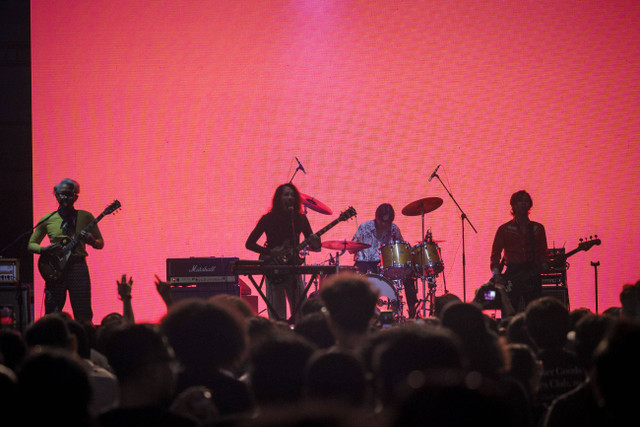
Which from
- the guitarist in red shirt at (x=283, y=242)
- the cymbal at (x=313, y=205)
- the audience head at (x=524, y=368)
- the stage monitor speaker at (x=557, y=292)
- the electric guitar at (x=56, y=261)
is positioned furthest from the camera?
the cymbal at (x=313, y=205)

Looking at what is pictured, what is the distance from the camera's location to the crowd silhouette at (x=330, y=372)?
112cm

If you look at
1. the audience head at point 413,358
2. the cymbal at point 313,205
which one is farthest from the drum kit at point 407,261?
the audience head at point 413,358

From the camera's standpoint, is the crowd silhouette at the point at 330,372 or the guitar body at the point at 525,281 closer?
the crowd silhouette at the point at 330,372

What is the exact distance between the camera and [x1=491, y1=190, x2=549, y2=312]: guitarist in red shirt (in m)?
7.14

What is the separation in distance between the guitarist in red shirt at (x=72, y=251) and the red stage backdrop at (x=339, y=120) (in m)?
1.60

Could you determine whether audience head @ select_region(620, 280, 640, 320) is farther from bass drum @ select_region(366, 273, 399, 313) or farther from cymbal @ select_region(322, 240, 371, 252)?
bass drum @ select_region(366, 273, 399, 313)

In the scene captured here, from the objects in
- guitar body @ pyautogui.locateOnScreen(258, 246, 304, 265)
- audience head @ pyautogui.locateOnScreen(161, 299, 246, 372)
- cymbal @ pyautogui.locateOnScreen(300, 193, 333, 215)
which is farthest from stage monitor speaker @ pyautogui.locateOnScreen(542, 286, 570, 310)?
audience head @ pyautogui.locateOnScreen(161, 299, 246, 372)

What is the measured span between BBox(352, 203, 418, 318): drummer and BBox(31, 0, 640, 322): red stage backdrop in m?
0.31

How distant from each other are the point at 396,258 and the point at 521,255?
1.49 m

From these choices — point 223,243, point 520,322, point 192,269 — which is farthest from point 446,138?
point 520,322

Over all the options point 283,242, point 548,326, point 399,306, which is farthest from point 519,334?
point 399,306

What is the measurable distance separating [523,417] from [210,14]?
7.60 m

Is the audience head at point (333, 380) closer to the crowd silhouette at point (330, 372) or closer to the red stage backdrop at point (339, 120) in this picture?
the crowd silhouette at point (330, 372)

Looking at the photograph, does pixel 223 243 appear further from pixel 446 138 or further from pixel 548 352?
pixel 548 352
